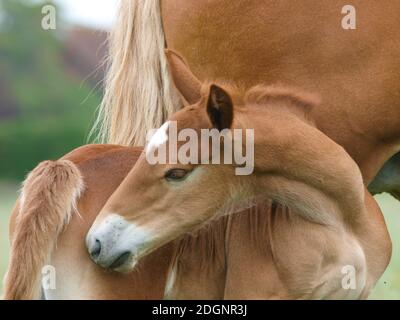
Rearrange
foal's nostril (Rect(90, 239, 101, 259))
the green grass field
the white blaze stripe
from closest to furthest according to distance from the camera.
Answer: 1. foal's nostril (Rect(90, 239, 101, 259))
2. the white blaze stripe
3. the green grass field

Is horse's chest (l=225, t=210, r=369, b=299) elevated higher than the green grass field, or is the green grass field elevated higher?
horse's chest (l=225, t=210, r=369, b=299)

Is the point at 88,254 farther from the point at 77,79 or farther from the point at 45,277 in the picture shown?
the point at 77,79

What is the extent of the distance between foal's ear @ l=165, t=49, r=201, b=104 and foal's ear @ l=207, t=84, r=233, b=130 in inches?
10.6

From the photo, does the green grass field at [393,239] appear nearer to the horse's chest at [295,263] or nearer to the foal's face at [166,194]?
the horse's chest at [295,263]

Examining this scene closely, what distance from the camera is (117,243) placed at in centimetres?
376

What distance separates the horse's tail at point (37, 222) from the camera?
12.5ft

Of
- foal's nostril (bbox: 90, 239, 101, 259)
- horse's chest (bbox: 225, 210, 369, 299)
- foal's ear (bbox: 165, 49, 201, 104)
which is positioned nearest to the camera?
foal's nostril (bbox: 90, 239, 101, 259)

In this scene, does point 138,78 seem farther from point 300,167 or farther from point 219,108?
point 300,167

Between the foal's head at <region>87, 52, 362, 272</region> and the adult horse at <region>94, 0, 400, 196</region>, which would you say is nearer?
the foal's head at <region>87, 52, 362, 272</region>

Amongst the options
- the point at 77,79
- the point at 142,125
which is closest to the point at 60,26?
the point at 77,79

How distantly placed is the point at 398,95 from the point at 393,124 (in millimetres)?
131

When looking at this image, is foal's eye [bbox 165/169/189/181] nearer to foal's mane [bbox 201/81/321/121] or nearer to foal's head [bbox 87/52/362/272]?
foal's head [bbox 87/52/362/272]

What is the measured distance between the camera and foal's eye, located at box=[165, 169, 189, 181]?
3879 millimetres

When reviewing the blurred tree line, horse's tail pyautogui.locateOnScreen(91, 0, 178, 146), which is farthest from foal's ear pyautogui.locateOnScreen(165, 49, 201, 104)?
the blurred tree line
